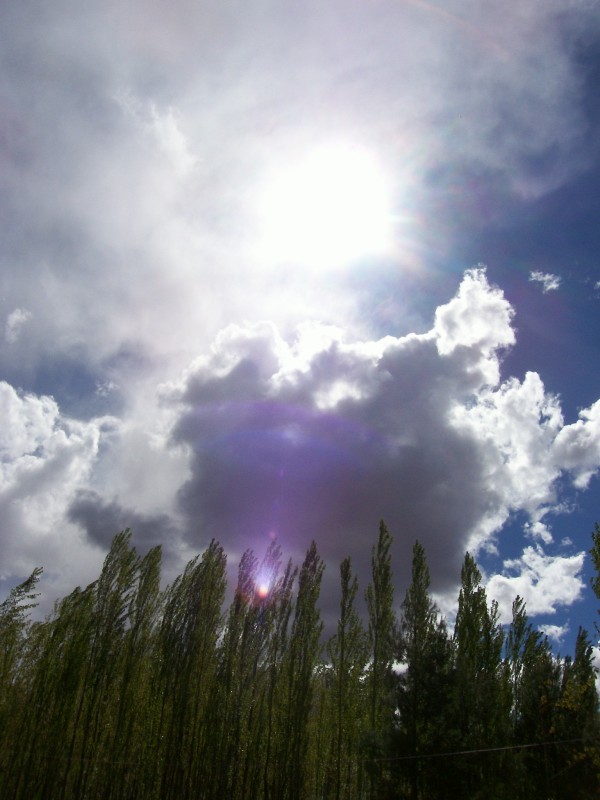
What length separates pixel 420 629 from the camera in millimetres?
22047

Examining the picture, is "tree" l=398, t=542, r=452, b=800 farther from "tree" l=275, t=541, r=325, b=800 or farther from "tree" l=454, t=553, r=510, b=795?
"tree" l=275, t=541, r=325, b=800

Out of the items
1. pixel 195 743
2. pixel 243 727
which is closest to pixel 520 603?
pixel 243 727

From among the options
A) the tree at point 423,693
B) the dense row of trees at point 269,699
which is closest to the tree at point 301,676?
the dense row of trees at point 269,699

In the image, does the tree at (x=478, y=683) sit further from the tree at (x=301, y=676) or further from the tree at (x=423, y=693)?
the tree at (x=301, y=676)

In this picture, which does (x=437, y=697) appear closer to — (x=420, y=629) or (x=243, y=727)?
(x=420, y=629)

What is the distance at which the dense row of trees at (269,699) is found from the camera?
19.3 metres

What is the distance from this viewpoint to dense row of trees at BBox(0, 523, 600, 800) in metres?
19.3

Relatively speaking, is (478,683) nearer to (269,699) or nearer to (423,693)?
(423,693)

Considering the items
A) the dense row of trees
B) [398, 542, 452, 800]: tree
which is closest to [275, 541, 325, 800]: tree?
the dense row of trees

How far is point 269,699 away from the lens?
24188 mm

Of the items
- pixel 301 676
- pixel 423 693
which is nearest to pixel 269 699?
pixel 301 676

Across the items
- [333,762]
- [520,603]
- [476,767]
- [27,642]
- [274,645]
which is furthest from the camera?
[520,603]

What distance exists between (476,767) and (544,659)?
7877 millimetres

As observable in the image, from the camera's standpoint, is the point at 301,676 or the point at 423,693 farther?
the point at 301,676
